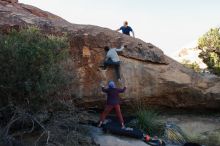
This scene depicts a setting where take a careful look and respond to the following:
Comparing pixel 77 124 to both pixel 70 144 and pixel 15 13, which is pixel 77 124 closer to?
pixel 70 144

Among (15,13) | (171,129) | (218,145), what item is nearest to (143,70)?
(171,129)

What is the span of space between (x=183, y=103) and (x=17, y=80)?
860 cm

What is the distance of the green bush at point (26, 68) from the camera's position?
46.5 ft

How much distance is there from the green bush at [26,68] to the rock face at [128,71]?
3.02m

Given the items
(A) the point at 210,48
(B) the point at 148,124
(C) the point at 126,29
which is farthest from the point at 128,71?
(A) the point at 210,48

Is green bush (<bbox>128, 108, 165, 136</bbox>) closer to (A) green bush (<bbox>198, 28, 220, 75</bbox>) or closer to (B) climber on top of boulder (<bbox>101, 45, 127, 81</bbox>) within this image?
(B) climber on top of boulder (<bbox>101, 45, 127, 81</bbox>)

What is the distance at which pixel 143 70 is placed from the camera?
19391 mm

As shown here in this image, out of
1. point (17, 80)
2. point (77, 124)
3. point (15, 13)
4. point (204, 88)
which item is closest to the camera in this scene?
point (17, 80)

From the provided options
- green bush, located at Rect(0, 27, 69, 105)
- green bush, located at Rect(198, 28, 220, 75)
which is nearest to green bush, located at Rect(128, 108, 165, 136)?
green bush, located at Rect(0, 27, 69, 105)

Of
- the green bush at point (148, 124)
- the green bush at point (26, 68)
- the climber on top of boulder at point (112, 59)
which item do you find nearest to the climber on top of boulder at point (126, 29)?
the climber on top of boulder at point (112, 59)

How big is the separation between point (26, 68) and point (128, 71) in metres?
5.88

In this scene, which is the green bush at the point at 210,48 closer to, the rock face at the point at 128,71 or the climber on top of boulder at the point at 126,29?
the rock face at the point at 128,71

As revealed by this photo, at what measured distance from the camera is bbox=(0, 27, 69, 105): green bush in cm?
1416

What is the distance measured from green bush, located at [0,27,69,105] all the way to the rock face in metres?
3.02
